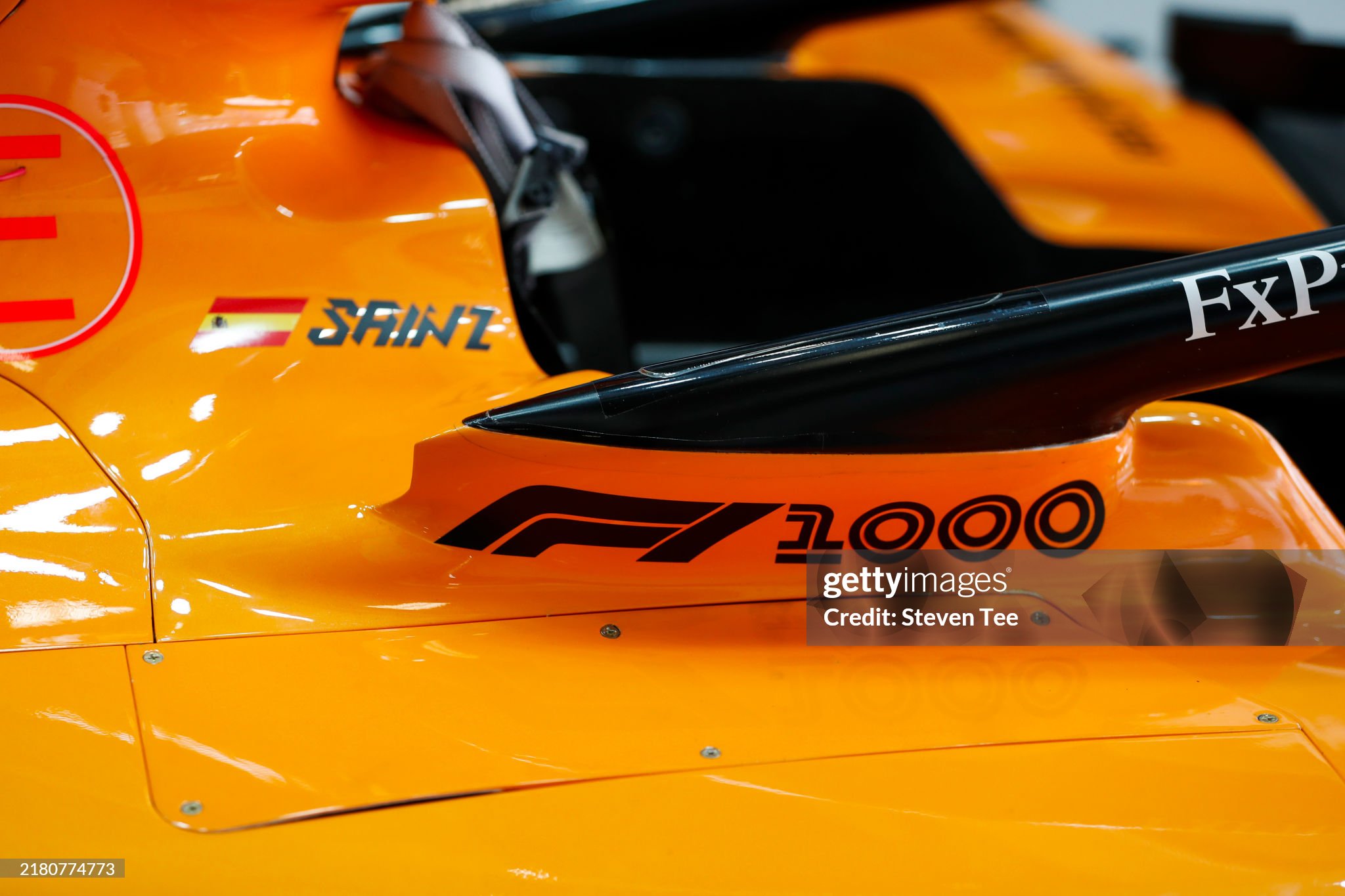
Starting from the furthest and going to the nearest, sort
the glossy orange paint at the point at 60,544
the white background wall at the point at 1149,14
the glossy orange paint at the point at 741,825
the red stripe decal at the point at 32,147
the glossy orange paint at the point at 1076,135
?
the white background wall at the point at 1149,14
the glossy orange paint at the point at 1076,135
the red stripe decal at the point at 32,147
the glossy orange paint at the point at 60,544
the glossy orange paint at the point at 741,825

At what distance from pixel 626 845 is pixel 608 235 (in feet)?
2.69

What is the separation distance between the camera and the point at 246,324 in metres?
0.92

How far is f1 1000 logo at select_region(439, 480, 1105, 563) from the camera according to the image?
0.84m

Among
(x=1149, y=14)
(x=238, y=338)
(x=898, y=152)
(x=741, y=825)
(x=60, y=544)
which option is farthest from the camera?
(x=1149, y=14)

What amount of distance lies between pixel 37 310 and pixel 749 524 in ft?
1.93

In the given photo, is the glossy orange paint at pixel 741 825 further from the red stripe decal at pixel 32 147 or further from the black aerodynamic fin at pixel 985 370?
the red stripe decal at pixel 32 147

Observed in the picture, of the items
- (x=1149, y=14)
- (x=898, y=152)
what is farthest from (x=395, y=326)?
(x=1149, y=14)

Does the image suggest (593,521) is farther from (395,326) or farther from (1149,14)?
(1149,14)

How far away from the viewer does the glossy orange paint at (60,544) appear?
0.76m

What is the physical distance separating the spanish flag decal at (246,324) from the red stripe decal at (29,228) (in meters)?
0.13

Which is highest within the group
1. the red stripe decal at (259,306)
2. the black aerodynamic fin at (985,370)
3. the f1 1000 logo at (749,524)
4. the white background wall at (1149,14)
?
the white background wall at (1149,14)

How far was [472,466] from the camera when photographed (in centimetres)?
83

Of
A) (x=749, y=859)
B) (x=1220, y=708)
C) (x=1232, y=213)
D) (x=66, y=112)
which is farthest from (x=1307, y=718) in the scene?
(x=1232, y=213)

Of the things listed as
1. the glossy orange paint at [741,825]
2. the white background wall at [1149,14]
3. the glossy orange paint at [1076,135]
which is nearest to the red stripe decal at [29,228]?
the glossy orange paint at [741,825]
